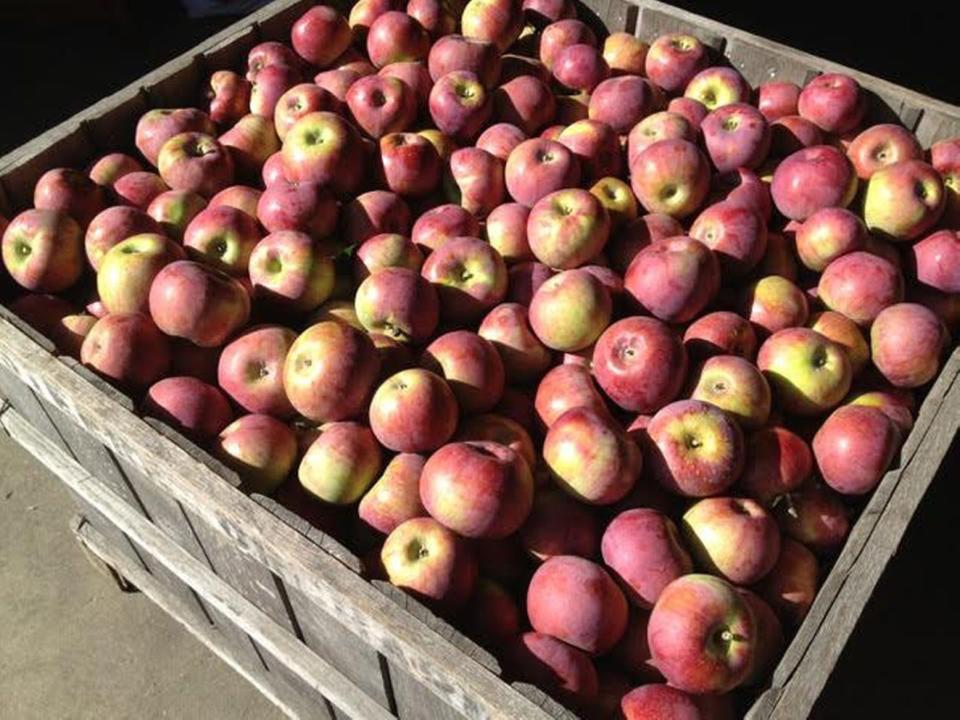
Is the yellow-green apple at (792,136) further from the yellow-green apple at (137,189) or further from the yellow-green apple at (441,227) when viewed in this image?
the yellow-green apple at (137,189)

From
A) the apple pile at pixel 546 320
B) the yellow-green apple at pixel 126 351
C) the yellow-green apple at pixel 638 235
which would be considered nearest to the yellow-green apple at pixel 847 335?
the apple pile at pixel 546 320

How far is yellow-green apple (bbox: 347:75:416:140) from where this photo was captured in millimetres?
2297

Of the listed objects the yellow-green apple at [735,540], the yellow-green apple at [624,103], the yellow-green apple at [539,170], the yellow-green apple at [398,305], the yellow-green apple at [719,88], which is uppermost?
the yellow-green apple at [719,88]

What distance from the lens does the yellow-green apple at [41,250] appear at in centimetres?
197

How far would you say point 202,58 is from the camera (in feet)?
8.44

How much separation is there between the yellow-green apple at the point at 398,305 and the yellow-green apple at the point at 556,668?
71cm

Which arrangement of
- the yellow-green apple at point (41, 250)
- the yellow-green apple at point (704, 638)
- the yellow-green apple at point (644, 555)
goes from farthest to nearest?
1. the yellow-green apple at point (41, 250)
2. the yellow-green apple at point (644, 555)
3. the yellow-green apple at point (704, 638)

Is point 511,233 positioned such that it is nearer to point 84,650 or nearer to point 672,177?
point 672,177

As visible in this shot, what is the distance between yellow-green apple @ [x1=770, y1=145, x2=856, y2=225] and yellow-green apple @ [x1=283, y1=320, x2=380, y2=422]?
3.66ft

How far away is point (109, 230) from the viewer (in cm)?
200

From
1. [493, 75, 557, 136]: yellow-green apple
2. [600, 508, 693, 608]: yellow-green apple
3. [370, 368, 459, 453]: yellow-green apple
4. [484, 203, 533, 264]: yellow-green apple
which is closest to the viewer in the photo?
[600, 508, 693, 608]: yellow-green apple

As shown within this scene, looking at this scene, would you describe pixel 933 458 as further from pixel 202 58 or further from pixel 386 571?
pixel 202 58

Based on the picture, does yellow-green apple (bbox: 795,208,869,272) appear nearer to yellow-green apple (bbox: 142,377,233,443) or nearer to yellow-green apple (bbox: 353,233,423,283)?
yellow-green apple (bbox: 353,233,423,283)

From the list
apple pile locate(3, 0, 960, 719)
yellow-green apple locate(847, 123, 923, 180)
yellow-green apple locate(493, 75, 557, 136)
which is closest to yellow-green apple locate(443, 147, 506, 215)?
apple pile locate(3, 0, 960, 719)
